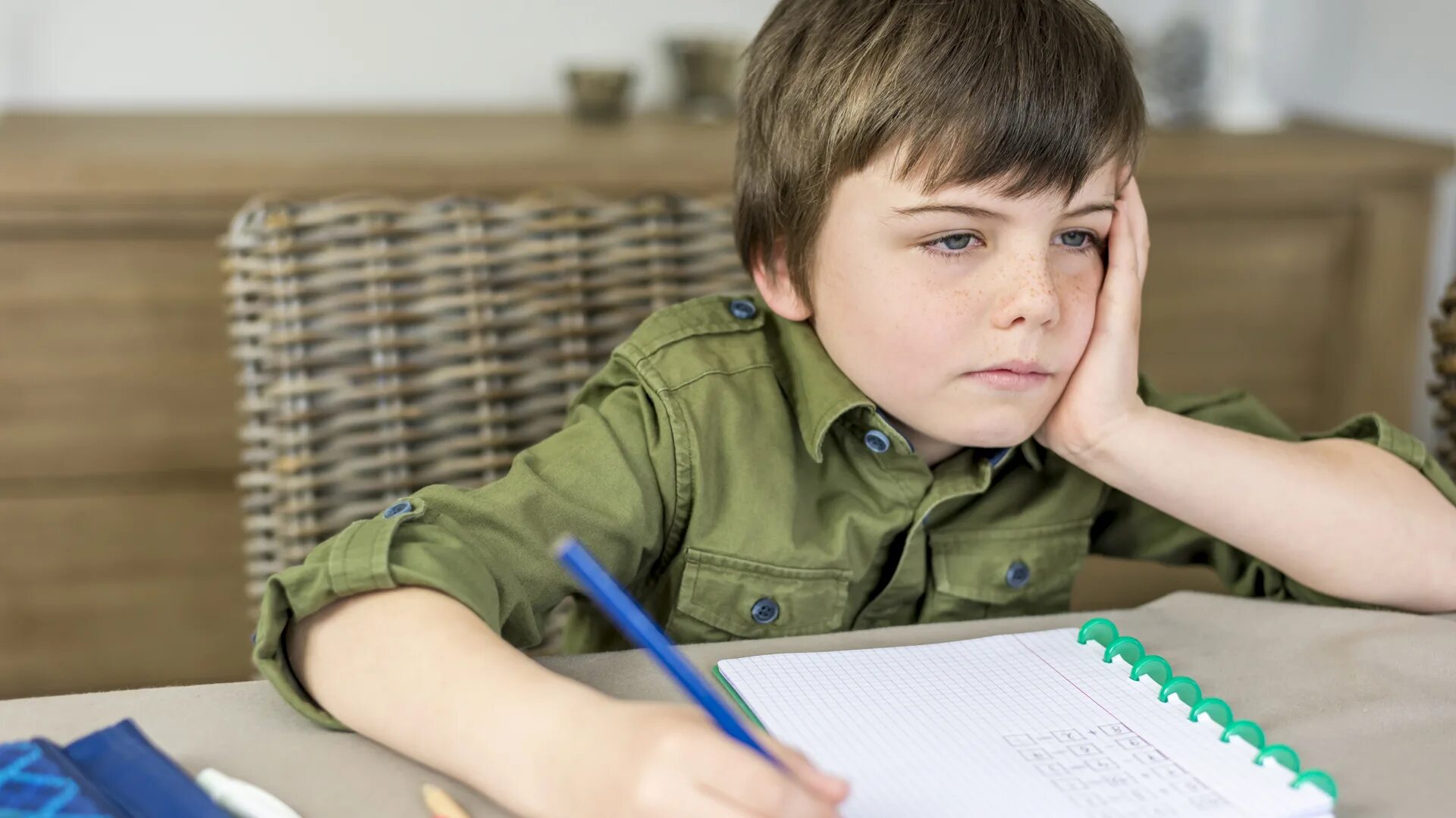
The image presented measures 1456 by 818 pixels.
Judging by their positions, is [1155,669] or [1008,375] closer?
[1155,669]

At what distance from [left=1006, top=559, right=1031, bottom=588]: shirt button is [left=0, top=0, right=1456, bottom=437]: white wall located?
124 centimetres

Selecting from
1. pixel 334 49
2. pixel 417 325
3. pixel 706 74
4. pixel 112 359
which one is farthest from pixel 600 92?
pixel 417 325

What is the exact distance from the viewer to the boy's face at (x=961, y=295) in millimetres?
814

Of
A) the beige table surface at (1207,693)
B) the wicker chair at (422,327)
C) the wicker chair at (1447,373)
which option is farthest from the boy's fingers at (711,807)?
the wicker chair at (1447,373)

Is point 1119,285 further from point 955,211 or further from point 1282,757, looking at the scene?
point 1282,757

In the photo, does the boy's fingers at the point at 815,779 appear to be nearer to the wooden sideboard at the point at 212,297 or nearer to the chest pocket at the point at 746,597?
the chest pocket at the point at 746,597

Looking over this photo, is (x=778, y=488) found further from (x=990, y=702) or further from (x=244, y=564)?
(x=244, y=564)

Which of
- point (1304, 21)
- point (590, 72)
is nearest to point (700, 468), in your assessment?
point (590, 72)

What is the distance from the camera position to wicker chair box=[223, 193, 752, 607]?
1092 millimetres

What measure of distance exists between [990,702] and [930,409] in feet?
0.79

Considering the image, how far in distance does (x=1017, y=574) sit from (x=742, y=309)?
0.86ft

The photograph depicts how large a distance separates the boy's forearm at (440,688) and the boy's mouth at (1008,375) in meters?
0.34

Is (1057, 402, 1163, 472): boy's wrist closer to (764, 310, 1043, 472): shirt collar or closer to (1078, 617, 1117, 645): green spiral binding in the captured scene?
(764, 310, 1043, 472): shirt collar

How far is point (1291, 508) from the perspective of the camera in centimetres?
89
